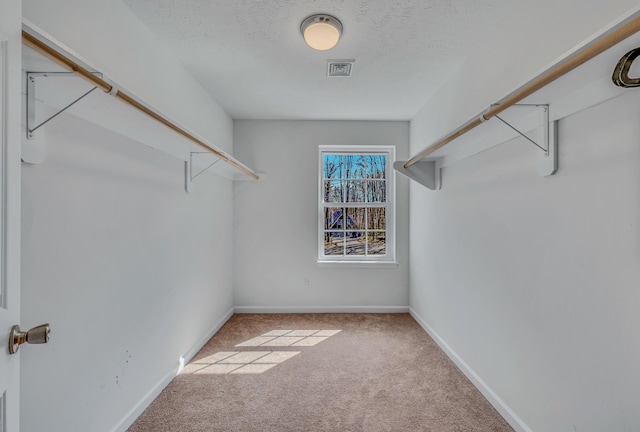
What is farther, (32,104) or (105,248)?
(105,248)

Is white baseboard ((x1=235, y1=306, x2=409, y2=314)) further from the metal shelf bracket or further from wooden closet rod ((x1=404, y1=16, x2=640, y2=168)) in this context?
the metal shelf bracket

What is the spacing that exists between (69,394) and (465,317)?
2345 millimetres

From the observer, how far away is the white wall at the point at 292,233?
380cm

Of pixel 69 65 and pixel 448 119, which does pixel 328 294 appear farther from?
pixel 69 65

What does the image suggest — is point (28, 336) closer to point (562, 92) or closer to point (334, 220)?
point (562, 92)

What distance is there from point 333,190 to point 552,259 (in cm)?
267

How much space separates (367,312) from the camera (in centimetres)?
379

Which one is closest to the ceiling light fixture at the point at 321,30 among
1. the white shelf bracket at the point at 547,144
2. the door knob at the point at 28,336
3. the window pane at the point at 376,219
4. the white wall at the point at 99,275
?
the white shelf bracket at the point at 547,144

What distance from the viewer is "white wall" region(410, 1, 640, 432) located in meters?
1.14

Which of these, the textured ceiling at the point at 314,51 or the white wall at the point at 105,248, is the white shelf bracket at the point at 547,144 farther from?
the white wall at the point at 105,248

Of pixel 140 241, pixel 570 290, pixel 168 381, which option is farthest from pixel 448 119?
pixel 168 381

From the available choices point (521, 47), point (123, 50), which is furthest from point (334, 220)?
point (123, 50)

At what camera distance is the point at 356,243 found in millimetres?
3920

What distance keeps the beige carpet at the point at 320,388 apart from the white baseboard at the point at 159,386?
0.12 feet
